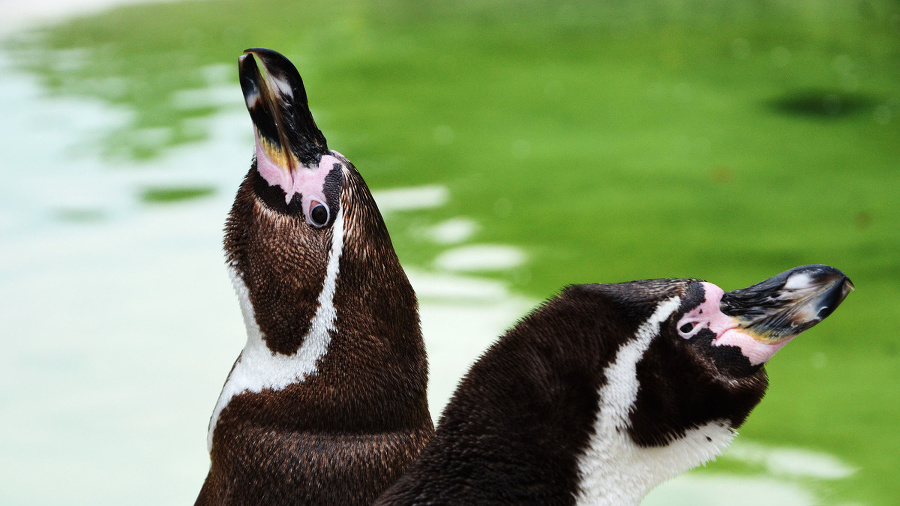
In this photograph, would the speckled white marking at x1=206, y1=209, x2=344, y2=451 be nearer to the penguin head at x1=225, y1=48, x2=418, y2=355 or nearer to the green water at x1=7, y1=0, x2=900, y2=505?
the penguin head at x1=225, y1=48, x2=418, y2=355

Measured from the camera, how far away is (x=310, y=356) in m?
1.72

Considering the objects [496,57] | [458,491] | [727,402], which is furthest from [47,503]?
[496,57]

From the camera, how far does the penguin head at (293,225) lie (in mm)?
1714

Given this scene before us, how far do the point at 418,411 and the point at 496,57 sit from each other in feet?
17.5

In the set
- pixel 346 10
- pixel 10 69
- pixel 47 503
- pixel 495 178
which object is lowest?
pixel 47 503

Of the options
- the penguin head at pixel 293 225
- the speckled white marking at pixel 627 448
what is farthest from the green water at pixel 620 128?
the penguin head at pixel 293 225

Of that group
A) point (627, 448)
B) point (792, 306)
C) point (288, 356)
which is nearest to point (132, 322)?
point (288, 356)

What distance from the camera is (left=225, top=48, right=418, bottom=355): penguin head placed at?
1.71 m

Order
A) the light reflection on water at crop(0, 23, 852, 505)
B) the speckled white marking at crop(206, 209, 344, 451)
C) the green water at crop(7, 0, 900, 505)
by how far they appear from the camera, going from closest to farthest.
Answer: the speckled white marking at crop(206, 209, 344, 451), the light reflection on water at crop(0, 23, 852, 505), the green water at crop(7, 0, 900, 505)

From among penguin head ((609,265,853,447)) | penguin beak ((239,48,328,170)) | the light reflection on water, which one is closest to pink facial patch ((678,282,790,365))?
penguin head ((609,265,853,447))

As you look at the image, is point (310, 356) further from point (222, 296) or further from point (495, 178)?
point (495, 178)

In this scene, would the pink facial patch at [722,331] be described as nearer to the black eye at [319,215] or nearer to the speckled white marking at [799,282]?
the speckled white marking at [799,282]

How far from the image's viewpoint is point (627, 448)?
4.55 ft

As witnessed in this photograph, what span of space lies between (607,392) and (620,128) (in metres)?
4.21
